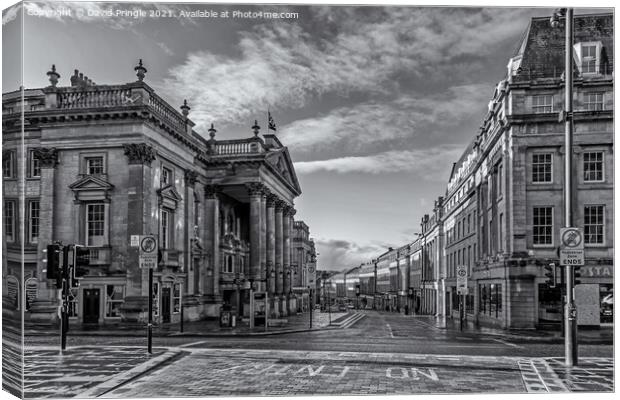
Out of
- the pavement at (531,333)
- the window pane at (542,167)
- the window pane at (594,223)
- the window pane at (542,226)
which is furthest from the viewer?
the window pane at (542,167)

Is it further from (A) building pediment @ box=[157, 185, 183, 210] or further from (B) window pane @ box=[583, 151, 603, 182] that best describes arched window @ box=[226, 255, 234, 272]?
(B) window pane @ box=[583, 151, 603, 182]

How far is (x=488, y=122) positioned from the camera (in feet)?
70.4

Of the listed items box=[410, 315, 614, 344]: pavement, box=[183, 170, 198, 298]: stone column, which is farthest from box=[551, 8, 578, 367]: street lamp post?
box=[183, 170, 198, 298]: stone column

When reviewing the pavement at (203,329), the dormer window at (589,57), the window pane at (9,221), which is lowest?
the pavement at (203,329)

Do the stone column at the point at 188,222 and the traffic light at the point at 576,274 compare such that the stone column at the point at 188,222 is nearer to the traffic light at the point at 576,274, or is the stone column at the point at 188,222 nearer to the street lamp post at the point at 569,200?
the traffic light at the point at 576,274

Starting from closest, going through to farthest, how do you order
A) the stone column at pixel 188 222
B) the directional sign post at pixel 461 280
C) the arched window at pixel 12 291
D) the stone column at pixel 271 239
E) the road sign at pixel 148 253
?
the arched window at pixel 12 291
the road sign at pixel 148 253
the directional sign post at pixel 461 280
the stone column at pixel 188 222
the stone column at pixel 271 239

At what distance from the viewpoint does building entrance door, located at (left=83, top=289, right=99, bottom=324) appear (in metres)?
20.9

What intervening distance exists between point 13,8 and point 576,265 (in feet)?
50.8

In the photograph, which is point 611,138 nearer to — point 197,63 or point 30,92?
point 197,63

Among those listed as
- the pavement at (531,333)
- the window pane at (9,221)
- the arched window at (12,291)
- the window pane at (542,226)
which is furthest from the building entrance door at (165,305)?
the window pane at (542,226)

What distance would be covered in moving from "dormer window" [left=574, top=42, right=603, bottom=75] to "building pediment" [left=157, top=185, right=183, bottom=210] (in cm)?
1918

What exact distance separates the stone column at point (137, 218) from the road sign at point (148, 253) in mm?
2144

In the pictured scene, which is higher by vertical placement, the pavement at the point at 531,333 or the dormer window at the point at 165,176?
the dormer window at the point at 165,176

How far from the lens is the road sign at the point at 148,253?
68.2 feet
